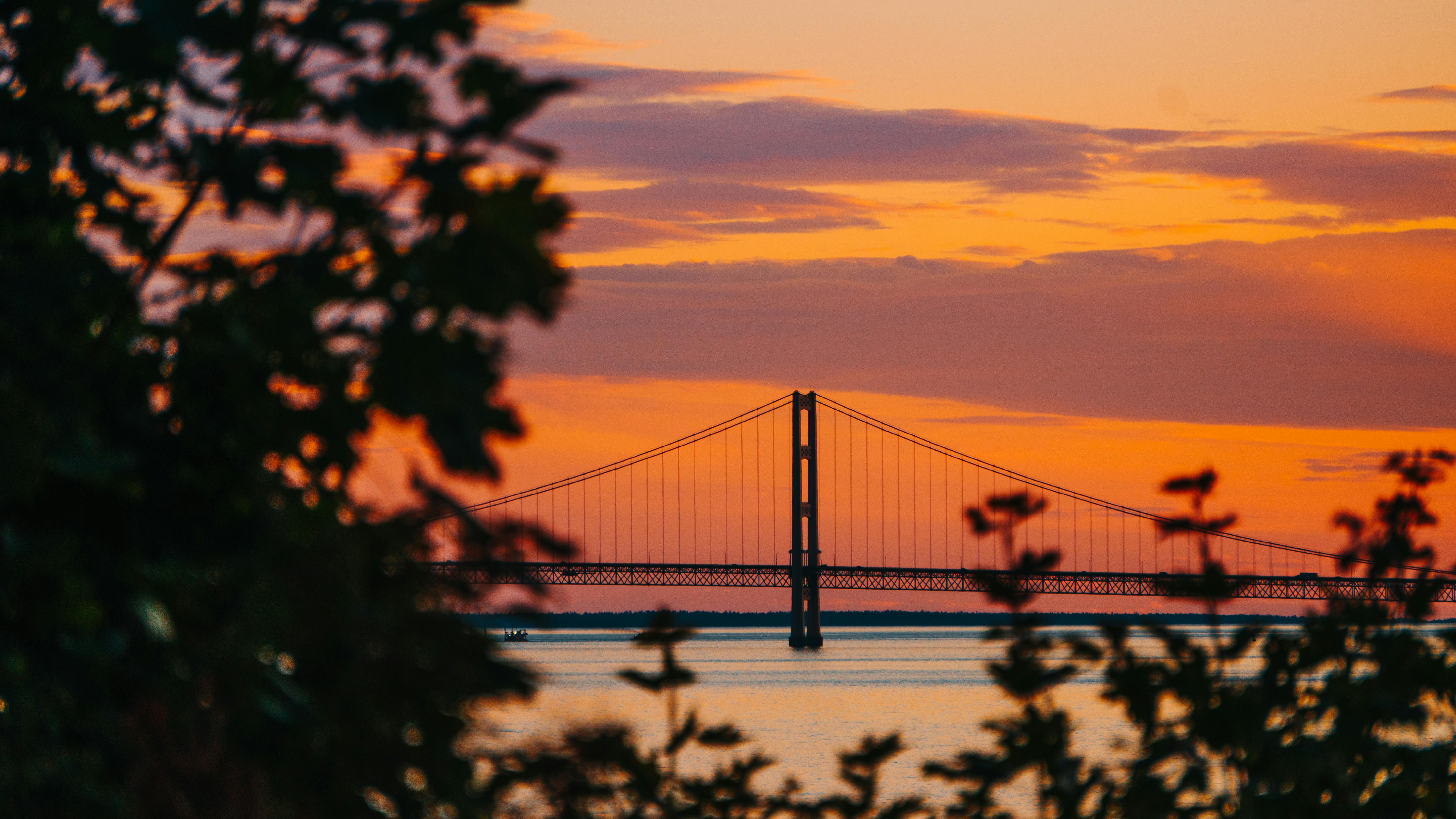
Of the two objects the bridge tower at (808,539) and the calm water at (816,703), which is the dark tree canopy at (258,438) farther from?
the bridge tower at (808,539)

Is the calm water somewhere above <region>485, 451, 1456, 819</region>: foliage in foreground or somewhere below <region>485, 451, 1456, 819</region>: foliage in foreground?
above

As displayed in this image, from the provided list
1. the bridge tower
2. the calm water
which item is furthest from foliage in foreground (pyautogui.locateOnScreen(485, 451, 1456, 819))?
the bridge tower

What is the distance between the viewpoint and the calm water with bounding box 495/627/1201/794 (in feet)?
35.3

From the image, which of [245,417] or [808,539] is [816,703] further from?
[245,417]

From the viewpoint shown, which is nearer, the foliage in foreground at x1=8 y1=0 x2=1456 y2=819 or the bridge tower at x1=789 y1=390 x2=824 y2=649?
the foliage in foreground at x1=8 y1=0 x2=1456 y2=819

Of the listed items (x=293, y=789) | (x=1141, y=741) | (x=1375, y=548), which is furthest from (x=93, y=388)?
(x=1375, y=548)

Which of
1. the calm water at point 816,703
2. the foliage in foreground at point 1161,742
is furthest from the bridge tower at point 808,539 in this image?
the foliage in foreground at point 1161,742

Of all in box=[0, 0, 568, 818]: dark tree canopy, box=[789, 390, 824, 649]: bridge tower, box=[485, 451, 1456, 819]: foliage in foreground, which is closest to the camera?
box=[0, 0, 568, 818]: dark tree canopy

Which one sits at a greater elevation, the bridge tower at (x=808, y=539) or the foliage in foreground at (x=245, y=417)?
the bridge tower at (x=808, y=539)

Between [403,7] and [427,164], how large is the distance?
0.23 m

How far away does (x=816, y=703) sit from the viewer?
56500mm

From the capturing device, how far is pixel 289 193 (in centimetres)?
178

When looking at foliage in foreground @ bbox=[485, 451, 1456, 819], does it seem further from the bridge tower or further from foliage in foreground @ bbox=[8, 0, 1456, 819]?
the bridge tower

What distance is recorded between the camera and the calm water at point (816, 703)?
35.3 ft
